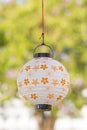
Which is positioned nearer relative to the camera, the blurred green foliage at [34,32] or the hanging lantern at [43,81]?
the hanging lantern at [43,81]

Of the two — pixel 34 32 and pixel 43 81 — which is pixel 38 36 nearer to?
pixel 34 32

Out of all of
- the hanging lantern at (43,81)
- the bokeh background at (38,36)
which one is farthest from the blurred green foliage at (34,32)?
the hanging lantern at (43,81)

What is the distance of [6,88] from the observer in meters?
6.11

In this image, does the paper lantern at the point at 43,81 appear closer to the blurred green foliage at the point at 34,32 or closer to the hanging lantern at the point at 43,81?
the hanging lantern at the point at 43,81

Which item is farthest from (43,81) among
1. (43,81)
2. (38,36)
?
(38,36)

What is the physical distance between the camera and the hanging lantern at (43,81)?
9.73 feet

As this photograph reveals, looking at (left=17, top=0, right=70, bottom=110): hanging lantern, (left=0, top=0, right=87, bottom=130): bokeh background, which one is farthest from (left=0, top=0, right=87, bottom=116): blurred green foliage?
(left=17, top=0, right=70, bottom=110): hanging lantern

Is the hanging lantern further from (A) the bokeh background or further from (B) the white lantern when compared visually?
(A) the bokeh background

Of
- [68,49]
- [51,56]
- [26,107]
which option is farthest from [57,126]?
[51,56]

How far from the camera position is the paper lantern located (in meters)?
2.96

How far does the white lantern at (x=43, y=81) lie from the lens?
296cm

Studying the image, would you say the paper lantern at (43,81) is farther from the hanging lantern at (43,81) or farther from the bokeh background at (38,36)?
the bokeh background at (38,36)

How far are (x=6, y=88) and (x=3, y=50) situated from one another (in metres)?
0.51

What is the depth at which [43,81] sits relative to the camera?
2961mm
